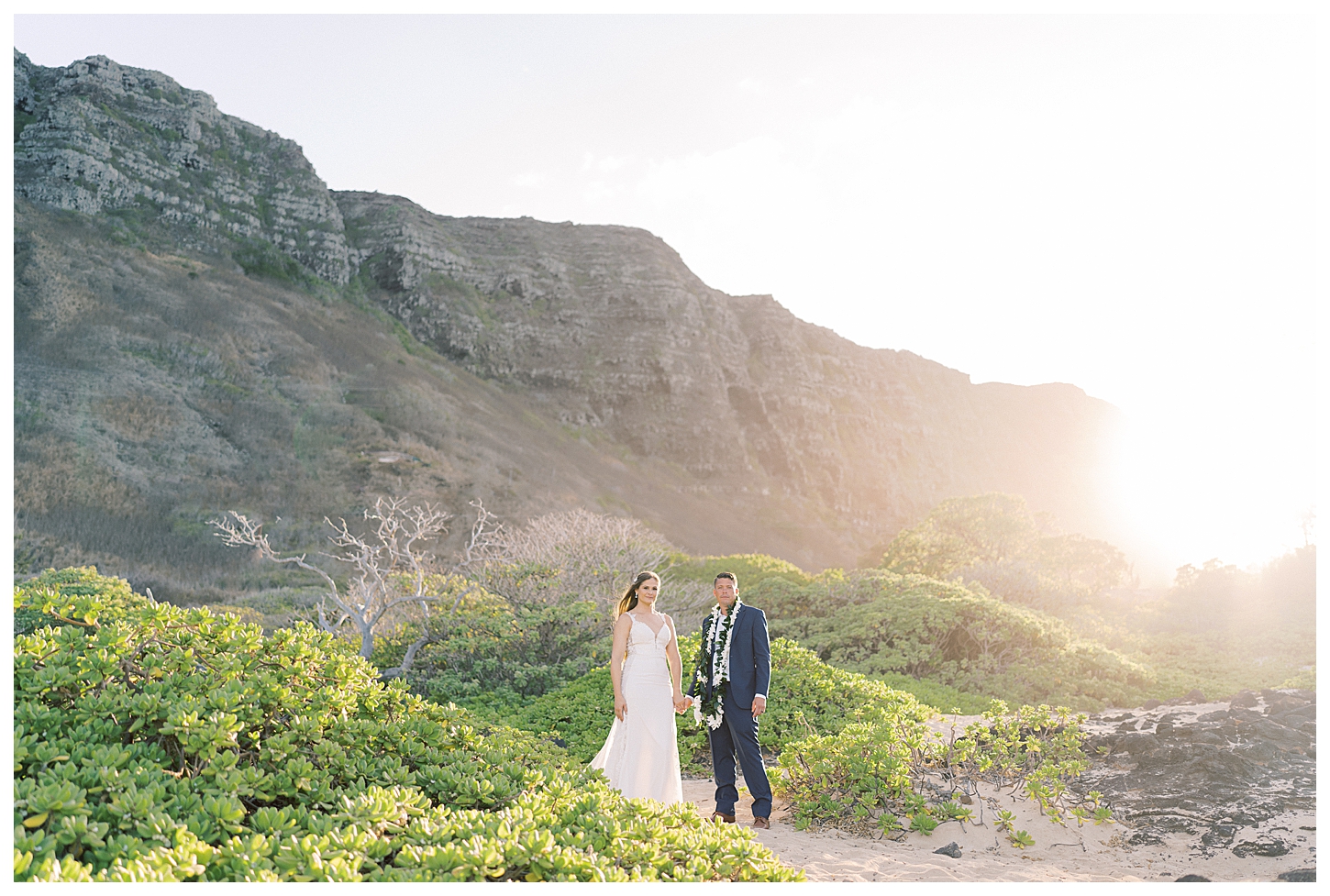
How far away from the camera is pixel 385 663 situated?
885 centimetres

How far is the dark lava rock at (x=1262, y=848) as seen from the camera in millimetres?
4023

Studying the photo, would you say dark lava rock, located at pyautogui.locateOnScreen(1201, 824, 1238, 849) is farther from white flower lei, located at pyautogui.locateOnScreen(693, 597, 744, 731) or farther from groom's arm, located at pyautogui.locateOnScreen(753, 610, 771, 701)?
white flower lei, located at pyautogui.locateOnScreen(693, 597, 744, 731)

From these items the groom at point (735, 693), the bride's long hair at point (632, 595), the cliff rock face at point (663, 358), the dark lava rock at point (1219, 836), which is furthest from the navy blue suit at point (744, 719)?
the cliff rock face at point (663, 358)

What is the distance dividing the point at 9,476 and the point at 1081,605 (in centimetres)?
1892

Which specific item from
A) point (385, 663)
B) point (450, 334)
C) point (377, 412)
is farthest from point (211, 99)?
point (385, 663)

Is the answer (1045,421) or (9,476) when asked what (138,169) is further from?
(1045,421)

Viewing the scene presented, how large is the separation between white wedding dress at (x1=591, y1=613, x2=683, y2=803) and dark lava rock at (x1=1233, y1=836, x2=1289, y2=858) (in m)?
3.24

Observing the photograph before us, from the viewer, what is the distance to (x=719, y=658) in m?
4.93

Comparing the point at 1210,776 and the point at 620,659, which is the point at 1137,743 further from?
the point at 620,659

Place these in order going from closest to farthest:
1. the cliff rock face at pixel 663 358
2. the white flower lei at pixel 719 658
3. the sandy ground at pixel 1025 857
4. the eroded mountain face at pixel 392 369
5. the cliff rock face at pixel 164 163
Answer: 1. the sandy ground at pixel 1025 857
2. the white flower lei at pixel 719 658
3. the eroded mountain face at pixel 392 369
4. the cliff rock face at pixel 164 163
5. the cliff rock face at pixel 663 358

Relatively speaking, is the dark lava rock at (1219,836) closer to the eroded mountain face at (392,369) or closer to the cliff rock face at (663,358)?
the eroded mountain face at (392,369)

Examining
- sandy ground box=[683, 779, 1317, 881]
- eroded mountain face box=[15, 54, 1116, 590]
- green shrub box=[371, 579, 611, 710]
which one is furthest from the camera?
eroded mountain face box=[15, 54, 1116, 590]

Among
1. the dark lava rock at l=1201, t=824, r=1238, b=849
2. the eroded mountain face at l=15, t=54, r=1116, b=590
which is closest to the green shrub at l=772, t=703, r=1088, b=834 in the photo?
the dark lava rock at l=1201, t=824, r=1238, b=849

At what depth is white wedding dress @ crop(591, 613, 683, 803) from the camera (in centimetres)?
462
